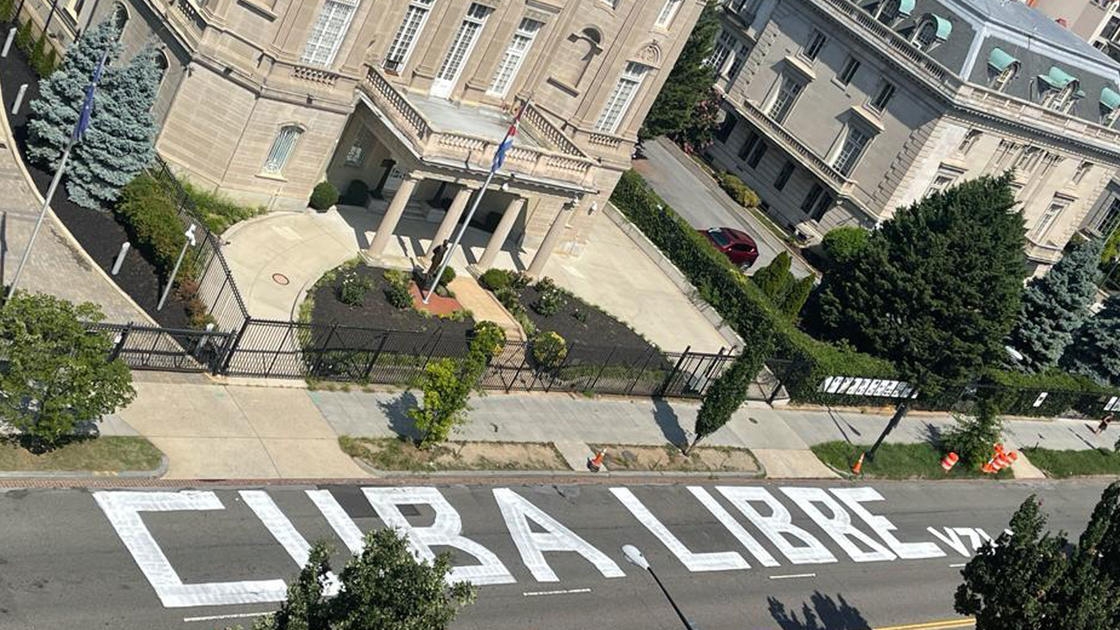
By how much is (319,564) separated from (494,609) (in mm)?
11283

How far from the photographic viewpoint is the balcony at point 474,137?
154ft

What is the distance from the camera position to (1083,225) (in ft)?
314

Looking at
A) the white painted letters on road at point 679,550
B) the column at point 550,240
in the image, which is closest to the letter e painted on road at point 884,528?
the white painted letters on road at point 679,550

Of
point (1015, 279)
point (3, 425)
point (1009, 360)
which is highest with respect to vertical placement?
point (1015, 279)

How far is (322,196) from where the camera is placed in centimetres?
4894

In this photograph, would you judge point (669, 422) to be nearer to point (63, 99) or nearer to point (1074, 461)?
point (63, 99)

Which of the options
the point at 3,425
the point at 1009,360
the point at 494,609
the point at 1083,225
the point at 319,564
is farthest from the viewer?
the point at 1083,225

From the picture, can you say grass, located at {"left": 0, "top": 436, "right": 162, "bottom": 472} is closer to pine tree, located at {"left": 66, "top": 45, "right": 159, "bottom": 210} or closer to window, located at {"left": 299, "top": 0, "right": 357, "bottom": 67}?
pine tree, located at {"left": 66, "top": 45, "right": 159, "bottom": 210}

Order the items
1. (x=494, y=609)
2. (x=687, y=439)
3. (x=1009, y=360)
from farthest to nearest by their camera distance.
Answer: (x=1009, y=360) → (x=687, y=439) → (x=494, y=609)

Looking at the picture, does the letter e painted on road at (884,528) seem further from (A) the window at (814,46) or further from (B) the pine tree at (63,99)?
(A) the window at (814,46)

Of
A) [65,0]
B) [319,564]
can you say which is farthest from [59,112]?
[319,564]

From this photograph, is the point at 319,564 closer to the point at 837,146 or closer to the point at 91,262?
the point at 91,262

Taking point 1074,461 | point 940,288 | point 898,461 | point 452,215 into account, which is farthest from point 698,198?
point 452,215

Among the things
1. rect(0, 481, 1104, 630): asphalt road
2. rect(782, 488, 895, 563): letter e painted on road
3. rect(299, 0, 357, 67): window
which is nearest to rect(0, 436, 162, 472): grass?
rect(0, 481, 1104, 630): asphalt road
